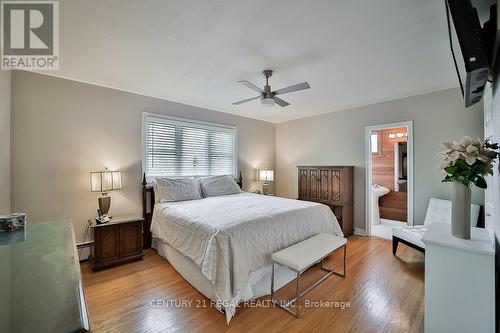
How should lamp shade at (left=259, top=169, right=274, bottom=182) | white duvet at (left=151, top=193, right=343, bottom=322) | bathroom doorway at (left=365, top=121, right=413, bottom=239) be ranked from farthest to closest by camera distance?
1. lamp shade at (left=259, top=169, right=274, bottom=182)
2. bathroom doorway at (left=365, top=121, right=413, bottom=239)
3. white duvet at (left=151, top=193, right=343, bottom=322)

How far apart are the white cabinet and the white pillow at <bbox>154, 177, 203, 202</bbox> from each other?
3099 millimetres

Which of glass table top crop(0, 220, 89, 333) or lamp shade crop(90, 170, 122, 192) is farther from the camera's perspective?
lamp shade crop(90, 170, 122, 192)

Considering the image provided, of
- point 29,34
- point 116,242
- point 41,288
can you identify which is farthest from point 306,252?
point 29,34

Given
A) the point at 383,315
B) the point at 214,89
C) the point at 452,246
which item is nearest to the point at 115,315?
the point at 383,315

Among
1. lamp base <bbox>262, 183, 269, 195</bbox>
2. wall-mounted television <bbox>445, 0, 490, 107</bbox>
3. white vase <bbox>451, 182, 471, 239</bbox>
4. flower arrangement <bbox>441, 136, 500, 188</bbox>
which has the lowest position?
lamp base <bbox>262, 183, 269, 195</bbox>

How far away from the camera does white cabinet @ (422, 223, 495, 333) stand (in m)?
1.36

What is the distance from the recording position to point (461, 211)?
154 centimetres

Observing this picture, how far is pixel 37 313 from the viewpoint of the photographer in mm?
651

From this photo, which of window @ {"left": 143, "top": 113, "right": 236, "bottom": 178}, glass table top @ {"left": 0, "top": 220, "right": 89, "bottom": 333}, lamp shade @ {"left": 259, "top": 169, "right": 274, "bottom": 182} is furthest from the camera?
lamp shade @ {"left": 259, "top": 169, "right": 274, "bottom": 182}

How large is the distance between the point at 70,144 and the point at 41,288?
2.92m

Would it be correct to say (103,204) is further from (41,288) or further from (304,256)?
(304,256)

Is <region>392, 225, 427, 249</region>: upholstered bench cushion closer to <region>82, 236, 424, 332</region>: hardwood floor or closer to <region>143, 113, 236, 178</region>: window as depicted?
<region>82, 236, 424, 332</region>: hardwood floor

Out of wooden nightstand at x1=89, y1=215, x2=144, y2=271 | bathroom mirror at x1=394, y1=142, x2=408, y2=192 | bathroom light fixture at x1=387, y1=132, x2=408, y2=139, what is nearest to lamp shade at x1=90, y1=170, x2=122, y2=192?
wooden nightstand at x1=89, y1=215, x2=144, y2=271

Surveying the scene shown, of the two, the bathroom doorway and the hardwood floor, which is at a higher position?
the bathroom doorway
